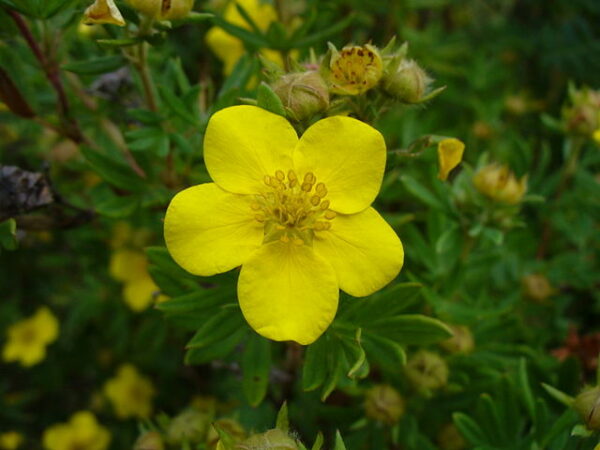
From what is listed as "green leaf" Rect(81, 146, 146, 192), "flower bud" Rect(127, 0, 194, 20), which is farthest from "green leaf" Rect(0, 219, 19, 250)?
"flower bud" Rect(127, 0, 194, 20)

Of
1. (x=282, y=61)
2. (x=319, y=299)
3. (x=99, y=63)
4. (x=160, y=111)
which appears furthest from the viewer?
(x=282, y=61)

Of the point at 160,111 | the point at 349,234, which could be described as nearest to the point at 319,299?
the point at 349,234

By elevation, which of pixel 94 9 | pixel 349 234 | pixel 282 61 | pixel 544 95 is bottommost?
pixel 544 95

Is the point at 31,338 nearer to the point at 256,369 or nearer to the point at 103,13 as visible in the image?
the point at 256,369

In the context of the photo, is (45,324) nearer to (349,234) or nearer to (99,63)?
(99,63)

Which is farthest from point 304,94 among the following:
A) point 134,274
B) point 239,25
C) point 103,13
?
point 134,274
